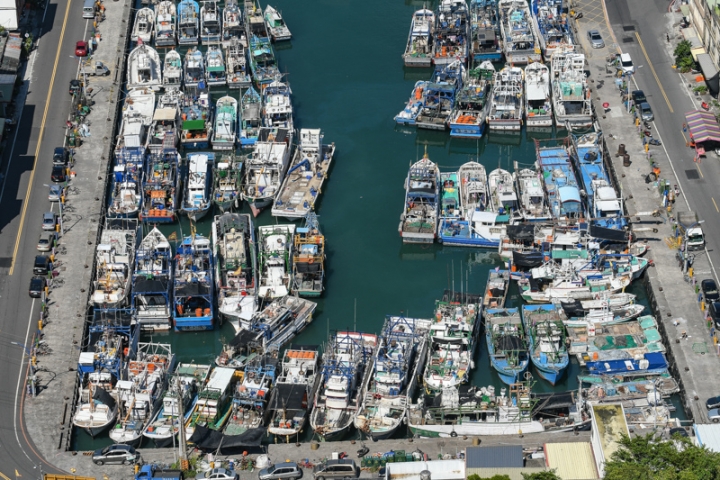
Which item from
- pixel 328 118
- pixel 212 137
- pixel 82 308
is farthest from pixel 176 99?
pixel 82 308

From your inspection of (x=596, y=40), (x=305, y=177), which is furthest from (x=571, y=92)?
(x=305, y=177)

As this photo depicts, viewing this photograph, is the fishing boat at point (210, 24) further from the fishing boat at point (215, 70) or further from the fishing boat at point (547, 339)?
the fishing boat at point (547, 339)

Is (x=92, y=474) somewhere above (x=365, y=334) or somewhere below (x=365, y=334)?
below

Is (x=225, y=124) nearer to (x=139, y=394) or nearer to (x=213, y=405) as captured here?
(x=139, y=394)

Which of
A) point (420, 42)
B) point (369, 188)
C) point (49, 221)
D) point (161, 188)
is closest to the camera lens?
point (49, 221)

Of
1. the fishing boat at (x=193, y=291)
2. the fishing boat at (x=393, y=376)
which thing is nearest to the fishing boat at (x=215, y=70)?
the fishing boat at (x=193, y=291)

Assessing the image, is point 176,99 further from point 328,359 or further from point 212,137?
point 328,359

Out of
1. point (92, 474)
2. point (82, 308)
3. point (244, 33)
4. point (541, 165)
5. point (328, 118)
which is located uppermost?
point (244, 33)
